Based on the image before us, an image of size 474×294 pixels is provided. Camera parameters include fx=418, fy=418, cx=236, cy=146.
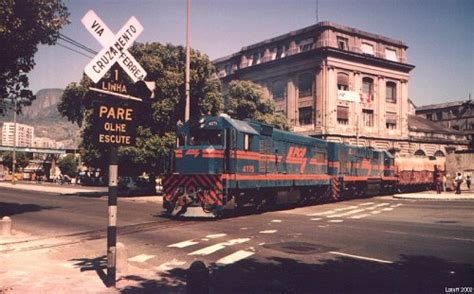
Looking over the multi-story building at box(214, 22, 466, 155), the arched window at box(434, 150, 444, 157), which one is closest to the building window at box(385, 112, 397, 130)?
the multi-story building at box(214, 22, 466, 155)

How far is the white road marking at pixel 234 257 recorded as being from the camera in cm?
976

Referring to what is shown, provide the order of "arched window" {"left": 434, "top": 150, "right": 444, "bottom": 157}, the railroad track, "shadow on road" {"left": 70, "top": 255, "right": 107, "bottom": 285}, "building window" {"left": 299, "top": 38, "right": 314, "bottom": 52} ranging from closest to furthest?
1. "shadow on road" {"left": 70, "top": 255, "right": 107, "bottom": 285}
2. the railroad track
3. "building window" {"left": 299, "top": 38, "right": 314, "bottom": 52}
4. "arched window" {"left": 434, "top": 150, "right": 444, "bottom": 157}

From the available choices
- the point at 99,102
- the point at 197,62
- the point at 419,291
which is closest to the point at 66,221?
the point at 99,102

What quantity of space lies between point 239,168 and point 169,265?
29.5ft

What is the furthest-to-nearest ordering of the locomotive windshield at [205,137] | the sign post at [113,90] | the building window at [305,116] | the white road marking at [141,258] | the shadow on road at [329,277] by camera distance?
the building window at [305,116] → the locomotive windshield at [205,137] → the white road marking at [141,258] → the shadow on road at [329,277] → the sign post at [113,90]

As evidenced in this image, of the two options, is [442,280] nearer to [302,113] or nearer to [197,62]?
[197,62]

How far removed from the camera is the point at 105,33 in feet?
22.2

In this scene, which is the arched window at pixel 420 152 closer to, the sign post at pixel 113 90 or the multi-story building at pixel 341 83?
the multi-story building at pixel 341 83

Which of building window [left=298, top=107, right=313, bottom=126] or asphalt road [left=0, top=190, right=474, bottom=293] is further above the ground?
building window [left=298, top=107, right=313, bottom=126]

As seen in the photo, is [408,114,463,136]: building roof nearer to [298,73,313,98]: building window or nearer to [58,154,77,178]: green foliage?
[298,73,313,98]: building window

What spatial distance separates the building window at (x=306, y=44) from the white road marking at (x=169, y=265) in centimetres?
5158

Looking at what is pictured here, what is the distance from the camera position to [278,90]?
61.2m

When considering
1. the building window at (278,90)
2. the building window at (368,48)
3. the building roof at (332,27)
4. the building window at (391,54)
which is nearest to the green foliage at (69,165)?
the building roof at (332,27)

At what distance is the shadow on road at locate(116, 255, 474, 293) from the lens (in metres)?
7.58
